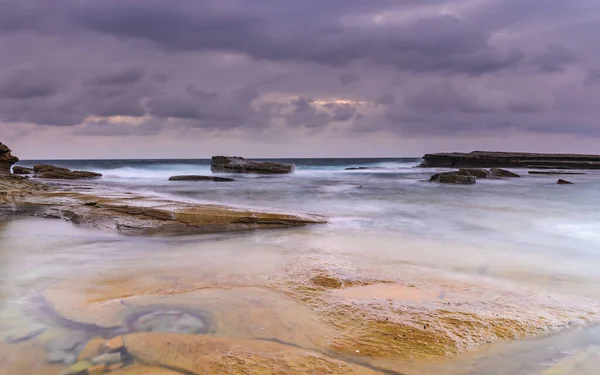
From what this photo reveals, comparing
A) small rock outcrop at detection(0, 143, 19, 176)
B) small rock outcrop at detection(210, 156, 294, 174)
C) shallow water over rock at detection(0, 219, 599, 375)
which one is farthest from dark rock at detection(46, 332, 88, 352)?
small rock outcrop at detection(210, 156, 294, 174)

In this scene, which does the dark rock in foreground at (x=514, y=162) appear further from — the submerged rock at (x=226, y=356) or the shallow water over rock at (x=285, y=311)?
the submerged rock at (x=226, y=356)

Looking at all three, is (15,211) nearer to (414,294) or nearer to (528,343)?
(414,294)

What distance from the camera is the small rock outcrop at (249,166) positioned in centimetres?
3884

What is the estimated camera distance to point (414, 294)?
4.43m

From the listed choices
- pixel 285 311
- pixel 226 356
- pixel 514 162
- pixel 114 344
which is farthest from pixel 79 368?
pixel 514 162

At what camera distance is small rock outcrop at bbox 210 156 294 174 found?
3884cm

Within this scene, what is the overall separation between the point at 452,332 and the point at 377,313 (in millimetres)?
697

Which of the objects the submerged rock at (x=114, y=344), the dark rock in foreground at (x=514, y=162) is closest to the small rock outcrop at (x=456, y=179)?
the submerged rock at (x=114, y=344)

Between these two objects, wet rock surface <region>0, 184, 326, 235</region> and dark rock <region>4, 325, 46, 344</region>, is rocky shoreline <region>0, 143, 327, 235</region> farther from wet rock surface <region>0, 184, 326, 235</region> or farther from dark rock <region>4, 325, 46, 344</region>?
dark rock <region>4, 325, 46, 344</region>

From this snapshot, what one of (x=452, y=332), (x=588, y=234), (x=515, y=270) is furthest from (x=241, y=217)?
(x=588, y=234)

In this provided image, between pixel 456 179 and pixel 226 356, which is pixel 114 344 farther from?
pixel 456 179

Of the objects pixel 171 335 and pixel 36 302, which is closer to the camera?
pixel 171 335

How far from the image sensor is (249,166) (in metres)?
39.9

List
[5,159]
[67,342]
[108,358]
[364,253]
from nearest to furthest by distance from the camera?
[108,358], [67,342], [364,253], [5,159]
